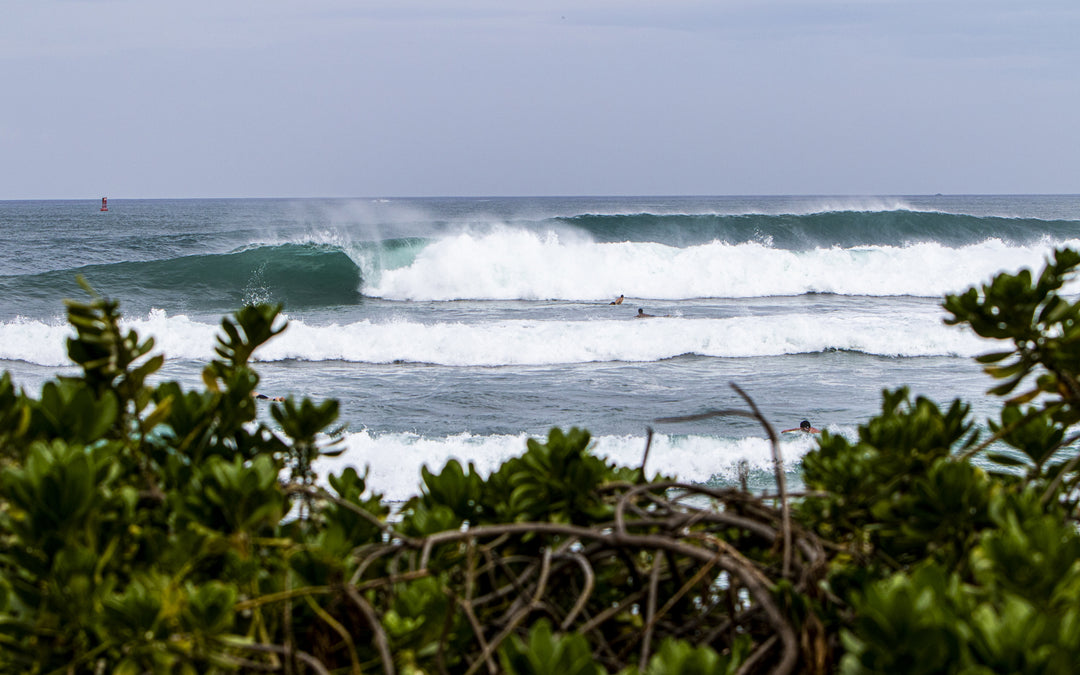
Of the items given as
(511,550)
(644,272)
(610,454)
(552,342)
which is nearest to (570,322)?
(552,342)

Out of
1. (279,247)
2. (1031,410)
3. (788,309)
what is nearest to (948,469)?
(1031,410)

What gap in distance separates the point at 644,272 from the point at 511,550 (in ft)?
81.3

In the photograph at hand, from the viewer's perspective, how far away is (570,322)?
18094 mm

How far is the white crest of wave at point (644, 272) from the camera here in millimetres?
24375

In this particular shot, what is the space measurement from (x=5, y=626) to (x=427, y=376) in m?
12.5

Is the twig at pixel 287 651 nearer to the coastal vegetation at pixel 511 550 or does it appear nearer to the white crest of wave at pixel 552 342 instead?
the coastal vegetation at pixel 511 550

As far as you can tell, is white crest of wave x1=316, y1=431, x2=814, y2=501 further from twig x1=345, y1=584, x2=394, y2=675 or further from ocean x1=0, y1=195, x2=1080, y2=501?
twig x1=345, y1=584, x2=394, y2=675

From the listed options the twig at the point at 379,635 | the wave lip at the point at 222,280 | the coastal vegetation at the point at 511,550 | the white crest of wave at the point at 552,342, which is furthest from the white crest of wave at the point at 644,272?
the twig at the point at 379,635

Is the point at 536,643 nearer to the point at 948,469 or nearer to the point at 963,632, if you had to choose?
the point at 963,632

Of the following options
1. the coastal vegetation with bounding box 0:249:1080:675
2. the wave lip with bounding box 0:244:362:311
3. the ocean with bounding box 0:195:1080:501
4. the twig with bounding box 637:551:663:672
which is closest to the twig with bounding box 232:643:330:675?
the coastal vegetation with bounding box 0:249:1080:675

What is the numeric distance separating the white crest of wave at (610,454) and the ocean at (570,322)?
28mm

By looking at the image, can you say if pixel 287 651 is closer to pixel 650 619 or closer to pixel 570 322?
pixel 650 619

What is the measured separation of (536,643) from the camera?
78cm

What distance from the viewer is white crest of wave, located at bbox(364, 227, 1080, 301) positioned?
24375 millimetres
